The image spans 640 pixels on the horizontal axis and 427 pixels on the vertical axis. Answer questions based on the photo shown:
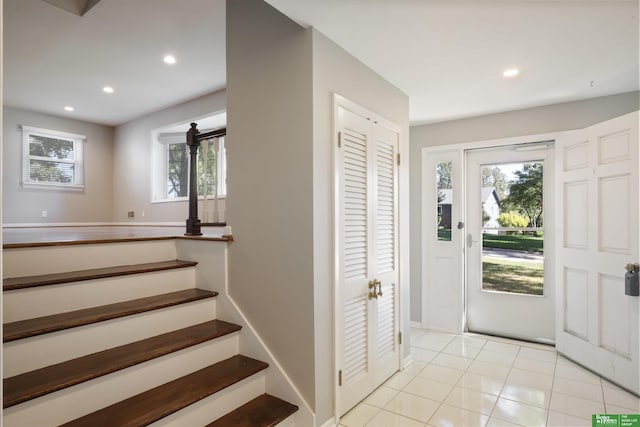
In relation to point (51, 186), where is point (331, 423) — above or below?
below

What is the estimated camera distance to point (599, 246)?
2951 mm

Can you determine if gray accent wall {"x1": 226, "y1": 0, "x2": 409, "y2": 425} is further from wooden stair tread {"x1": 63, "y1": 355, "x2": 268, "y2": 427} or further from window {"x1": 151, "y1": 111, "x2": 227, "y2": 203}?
window {"x1": 151, "y1": 111, "x2": 227, "y2": 203}

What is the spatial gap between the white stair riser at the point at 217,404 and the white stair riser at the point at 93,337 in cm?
54

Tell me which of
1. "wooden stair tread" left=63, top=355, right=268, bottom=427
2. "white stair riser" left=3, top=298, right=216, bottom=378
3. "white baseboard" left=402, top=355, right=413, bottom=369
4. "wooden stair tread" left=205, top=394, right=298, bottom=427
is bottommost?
"white baseboard" left=402, top=355, right=413, bottom=369

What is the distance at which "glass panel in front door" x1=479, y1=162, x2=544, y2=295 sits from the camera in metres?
3.71

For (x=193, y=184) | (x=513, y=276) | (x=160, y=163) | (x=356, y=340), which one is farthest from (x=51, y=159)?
(x=513, y=276)

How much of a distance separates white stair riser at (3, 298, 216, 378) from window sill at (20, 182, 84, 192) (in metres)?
5.71

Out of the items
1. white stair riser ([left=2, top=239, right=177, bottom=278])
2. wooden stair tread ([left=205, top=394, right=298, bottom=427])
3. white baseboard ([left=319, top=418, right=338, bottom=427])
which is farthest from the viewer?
white baseboard ([left=319, top=418, right=338, bottom=427])

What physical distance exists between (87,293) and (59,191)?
5607 mm

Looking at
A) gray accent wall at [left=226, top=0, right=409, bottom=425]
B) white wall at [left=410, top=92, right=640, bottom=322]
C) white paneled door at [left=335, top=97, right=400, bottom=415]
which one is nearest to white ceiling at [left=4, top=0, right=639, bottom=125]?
white wall at [left=410, top=92, right=640, bottom=322]

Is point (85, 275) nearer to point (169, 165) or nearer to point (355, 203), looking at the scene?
point (355, 203)

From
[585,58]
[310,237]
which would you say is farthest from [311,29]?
[585,58]

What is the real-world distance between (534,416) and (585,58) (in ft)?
8.23

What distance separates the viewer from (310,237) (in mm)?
2078
